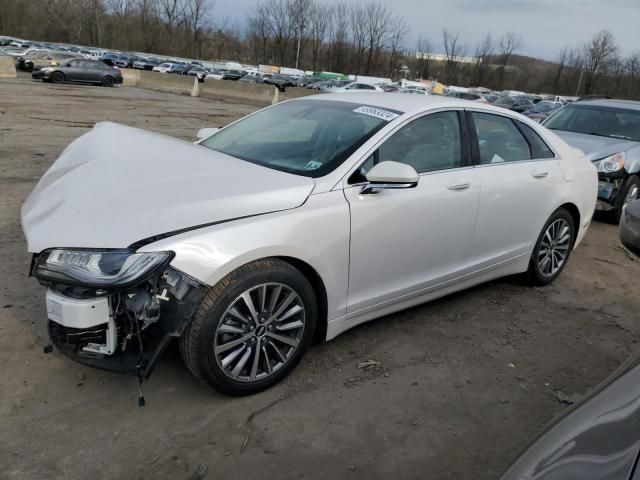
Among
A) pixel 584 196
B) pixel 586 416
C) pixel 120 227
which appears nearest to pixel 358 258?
pixel 120 227

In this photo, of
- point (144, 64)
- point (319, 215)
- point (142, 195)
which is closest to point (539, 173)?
point (319, 215)

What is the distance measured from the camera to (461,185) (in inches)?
144

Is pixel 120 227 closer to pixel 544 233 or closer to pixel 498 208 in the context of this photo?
pixel 498 208

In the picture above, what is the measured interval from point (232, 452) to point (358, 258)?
127 cm

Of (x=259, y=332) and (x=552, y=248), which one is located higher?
(x=552, y=248)

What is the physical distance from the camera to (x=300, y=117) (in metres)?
3.91

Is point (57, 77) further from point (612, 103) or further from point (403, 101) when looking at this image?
point (403, 101)

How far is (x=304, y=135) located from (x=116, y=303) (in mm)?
Answer: 1779

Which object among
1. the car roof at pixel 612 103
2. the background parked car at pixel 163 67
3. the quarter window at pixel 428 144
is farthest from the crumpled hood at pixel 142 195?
the background parked car at pixel 163 67

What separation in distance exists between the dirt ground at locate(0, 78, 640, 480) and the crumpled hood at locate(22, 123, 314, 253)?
15 cm

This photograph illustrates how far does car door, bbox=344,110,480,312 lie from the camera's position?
3.15 metres

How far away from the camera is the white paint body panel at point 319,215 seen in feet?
8.38

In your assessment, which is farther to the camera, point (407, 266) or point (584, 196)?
point (584, 196)

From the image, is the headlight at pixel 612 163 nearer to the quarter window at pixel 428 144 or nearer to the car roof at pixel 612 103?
the car roof at pixel 612 103
